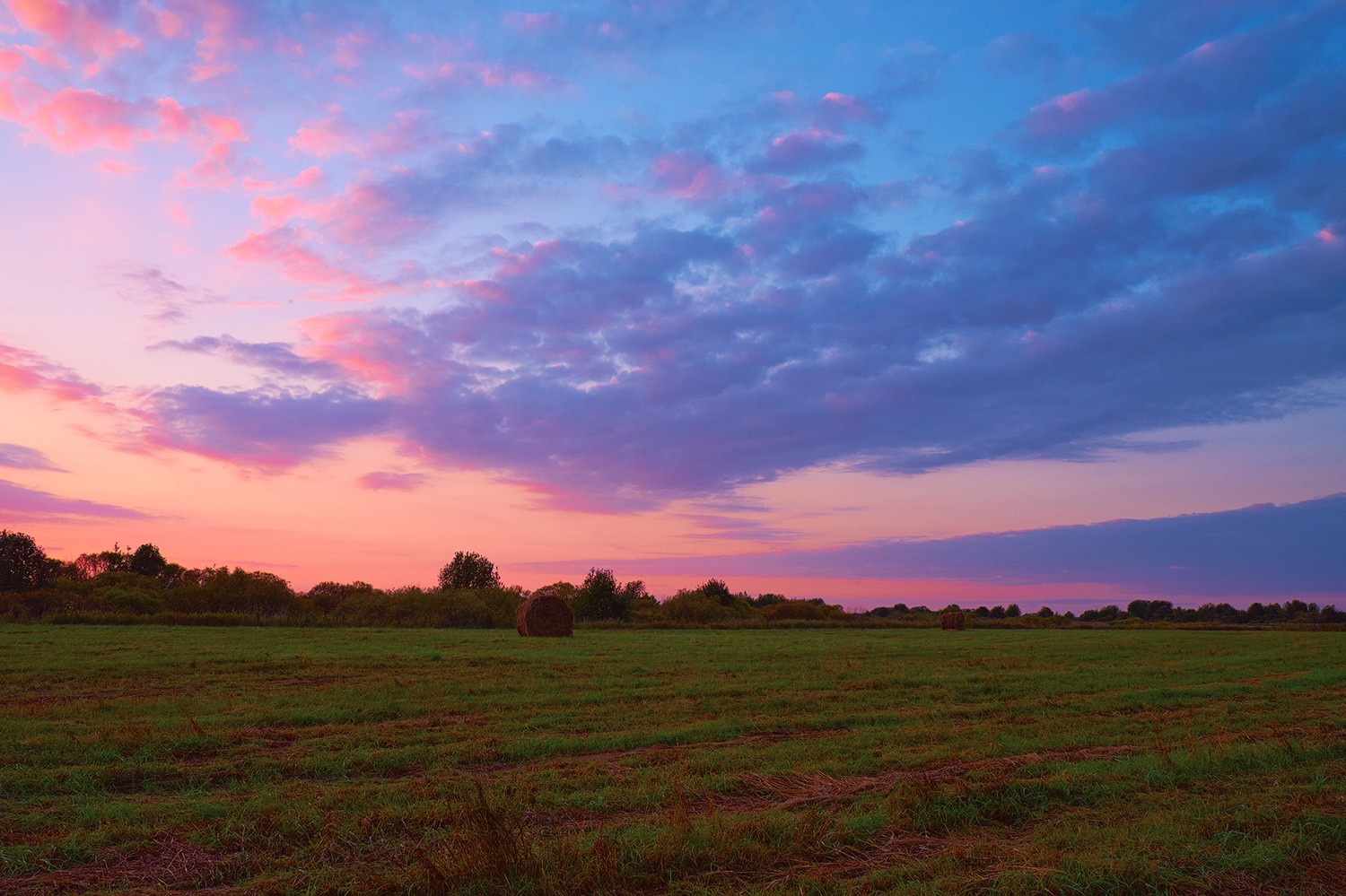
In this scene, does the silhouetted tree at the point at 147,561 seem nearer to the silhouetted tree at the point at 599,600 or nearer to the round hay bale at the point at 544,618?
the silhouetted tree at the point at 599,600

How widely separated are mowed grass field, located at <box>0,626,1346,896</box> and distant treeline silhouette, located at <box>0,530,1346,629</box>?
2756cm

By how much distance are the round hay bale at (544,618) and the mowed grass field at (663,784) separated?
2104 centimetres

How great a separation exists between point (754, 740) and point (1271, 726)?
8.05 meters

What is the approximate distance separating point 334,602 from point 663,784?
6113 cm

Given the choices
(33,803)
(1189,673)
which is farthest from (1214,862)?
(1189,673)

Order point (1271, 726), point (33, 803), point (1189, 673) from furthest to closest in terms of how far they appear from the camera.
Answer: point (1189, 673)
point (1271, 726)
point (33, 803)

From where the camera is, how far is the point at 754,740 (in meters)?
11.0

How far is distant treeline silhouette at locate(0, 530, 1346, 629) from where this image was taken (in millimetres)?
51188

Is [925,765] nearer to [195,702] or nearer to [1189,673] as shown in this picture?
[195,702]

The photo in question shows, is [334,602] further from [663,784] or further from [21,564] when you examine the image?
[663,784]

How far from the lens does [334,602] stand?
62406 mm

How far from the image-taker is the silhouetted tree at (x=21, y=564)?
65938 mm

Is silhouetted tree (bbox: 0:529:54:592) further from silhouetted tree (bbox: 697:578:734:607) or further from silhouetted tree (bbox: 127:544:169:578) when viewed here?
silhouetted tree (bbox: 697:578:734:607)

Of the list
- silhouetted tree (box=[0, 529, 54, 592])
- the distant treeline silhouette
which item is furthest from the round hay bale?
silhouetted tree (box=[0, 529, 54, 592])
